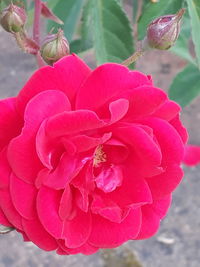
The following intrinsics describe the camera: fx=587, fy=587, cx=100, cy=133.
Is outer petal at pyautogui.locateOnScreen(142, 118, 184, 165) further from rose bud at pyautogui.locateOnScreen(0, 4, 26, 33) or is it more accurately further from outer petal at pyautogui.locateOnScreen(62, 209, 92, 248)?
rose bud at pyautogui.locateOnScreen(0, 4, 26, 33)

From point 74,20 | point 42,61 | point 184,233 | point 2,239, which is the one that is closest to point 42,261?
point 2,239

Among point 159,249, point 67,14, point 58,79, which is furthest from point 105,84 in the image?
point 159,249

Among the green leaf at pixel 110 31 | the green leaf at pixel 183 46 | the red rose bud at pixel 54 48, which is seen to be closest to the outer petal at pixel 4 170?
the red rose bud at pixel 54 48

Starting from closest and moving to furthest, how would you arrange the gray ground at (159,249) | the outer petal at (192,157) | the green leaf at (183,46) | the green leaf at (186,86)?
the green leaf at (183,46)
the green leaf at (186,86)
the outer petal at (192,157)
the gray ground at (159,249)

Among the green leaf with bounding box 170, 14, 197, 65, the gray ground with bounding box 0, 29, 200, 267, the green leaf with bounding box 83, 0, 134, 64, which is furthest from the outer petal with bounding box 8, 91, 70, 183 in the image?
the gray ground with bounding box 0, 29, 200, 267

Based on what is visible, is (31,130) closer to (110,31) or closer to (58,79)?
(58,79)

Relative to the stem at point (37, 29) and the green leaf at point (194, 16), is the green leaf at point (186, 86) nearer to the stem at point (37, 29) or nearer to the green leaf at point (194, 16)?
the green leaf at point (194, 16)
